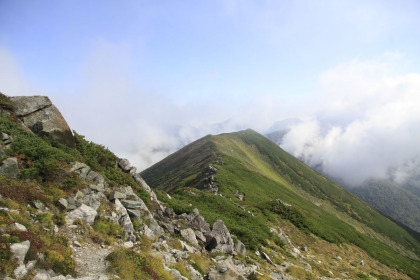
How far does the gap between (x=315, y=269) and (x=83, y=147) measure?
1235 inches

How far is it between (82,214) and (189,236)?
32.0 feet

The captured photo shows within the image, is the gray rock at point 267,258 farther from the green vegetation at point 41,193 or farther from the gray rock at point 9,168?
the gray rock at point 9,168

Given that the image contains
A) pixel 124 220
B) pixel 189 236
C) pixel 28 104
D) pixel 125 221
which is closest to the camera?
pixel 125 221

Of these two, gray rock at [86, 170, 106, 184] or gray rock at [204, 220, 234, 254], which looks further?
gray rock at [204, 220, 234, 254]

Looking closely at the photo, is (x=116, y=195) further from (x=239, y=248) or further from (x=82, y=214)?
(x=239, y=248)

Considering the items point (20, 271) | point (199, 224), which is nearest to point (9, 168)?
point (20, 271)

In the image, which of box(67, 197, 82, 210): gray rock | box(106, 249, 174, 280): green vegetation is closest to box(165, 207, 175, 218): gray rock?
box(106, 249, 174, 280): green vegetation

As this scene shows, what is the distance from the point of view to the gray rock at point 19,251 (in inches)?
331

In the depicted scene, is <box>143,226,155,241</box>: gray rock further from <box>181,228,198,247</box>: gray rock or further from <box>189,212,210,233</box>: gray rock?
<box>189,212,210,233</box>: gray rock

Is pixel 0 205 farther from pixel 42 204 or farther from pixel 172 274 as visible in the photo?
pixel 172 274

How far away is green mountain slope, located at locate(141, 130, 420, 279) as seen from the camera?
39.9 m

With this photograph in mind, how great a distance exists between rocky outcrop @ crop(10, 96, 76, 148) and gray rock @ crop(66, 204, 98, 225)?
1102 centimetres

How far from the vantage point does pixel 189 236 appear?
19.7 m

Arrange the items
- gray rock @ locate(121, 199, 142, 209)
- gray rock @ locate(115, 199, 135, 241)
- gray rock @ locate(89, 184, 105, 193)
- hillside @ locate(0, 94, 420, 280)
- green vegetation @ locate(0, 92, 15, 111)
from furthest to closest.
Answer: green vegetation @ locate(0, 92, 15, 111) < gray rock @ locate(121, 199, 142, 209) < gray rock @ locate(89, 184, 105, 193) < gray rock @ locate(115, 199, 135, 241) < hillside @ locate(0, 94, 420, 280)
